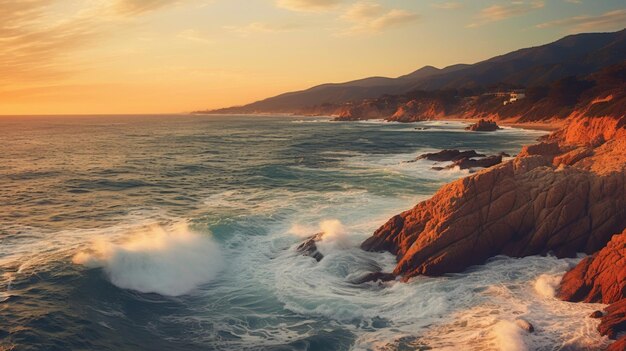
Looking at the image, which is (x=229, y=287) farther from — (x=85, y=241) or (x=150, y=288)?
(x=85, y=241)

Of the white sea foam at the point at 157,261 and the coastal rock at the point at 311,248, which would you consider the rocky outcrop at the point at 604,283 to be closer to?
the coastal rock at the point at 311,248

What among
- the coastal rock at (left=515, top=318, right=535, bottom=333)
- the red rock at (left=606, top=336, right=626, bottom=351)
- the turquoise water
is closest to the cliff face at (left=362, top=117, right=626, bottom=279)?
the turquoise water

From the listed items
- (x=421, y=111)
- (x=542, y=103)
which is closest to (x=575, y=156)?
(x=542, y=103)

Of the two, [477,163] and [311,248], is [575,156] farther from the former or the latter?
[477,163]

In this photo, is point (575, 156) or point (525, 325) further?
point (575, 156)

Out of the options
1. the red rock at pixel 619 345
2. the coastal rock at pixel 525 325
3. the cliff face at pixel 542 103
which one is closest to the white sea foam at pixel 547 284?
the coastal rock at pixel 525 325

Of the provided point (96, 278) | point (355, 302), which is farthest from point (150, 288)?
point (355, 302)

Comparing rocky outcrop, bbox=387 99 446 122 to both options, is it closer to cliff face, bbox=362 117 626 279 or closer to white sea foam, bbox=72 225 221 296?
cliff face, bbox=362 117 626 279
